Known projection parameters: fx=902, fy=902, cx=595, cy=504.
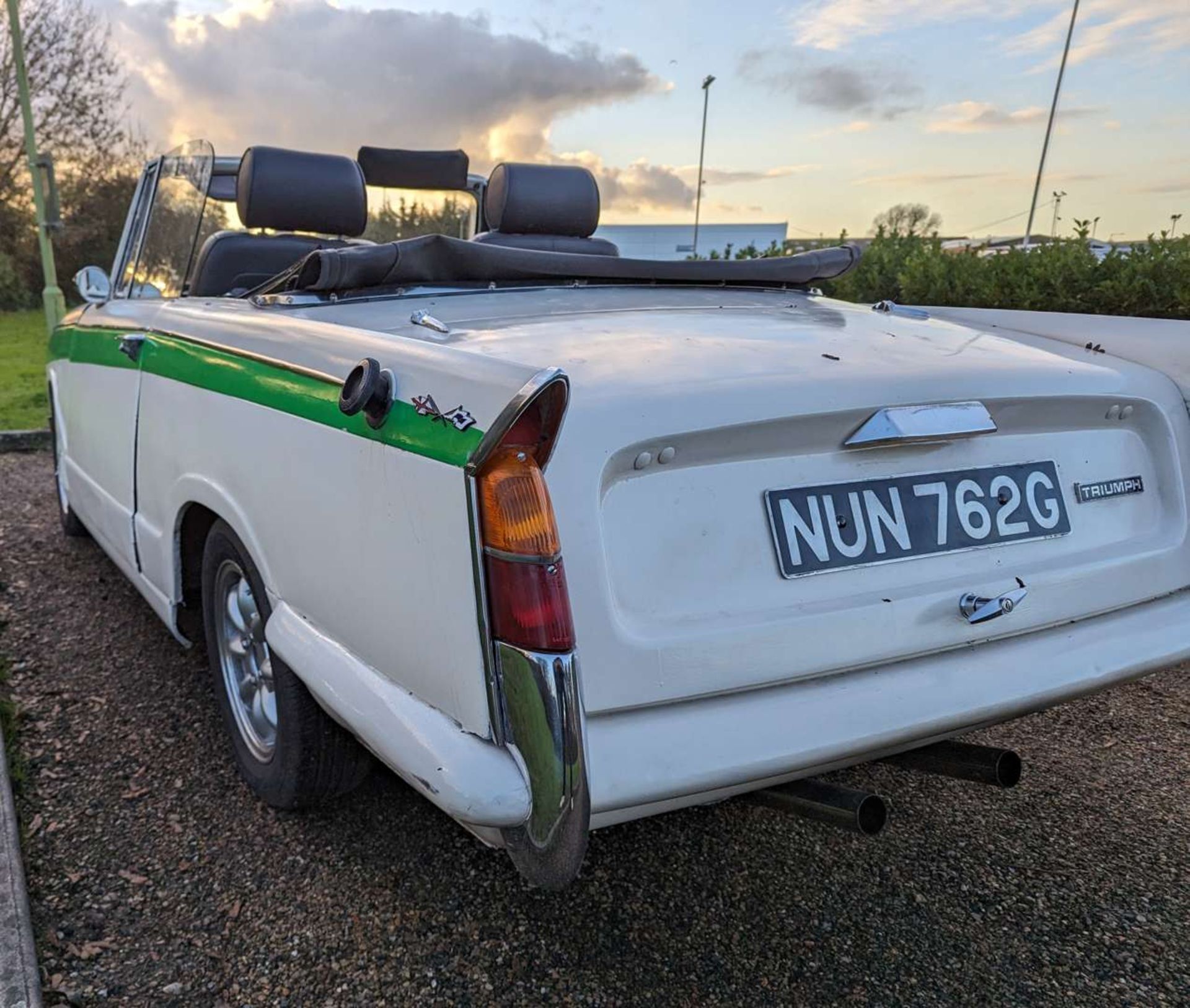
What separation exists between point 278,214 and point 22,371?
37.9ft

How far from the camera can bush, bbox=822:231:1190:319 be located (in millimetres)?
5020

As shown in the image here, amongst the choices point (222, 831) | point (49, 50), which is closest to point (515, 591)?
point (222, 831)

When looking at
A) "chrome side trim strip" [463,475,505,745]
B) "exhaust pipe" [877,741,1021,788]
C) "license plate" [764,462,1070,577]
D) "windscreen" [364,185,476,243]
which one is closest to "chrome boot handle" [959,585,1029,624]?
"license plate" [764,462,1070,577]

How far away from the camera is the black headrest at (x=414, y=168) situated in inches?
163

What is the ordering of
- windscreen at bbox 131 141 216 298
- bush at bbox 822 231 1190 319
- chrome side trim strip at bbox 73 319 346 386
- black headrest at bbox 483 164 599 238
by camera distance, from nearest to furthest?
chrome side trim strip at bbox 73 319 346 386 → windscreen at bbox 131 141 216 298 → black headrest at bbox 483 164 599 238 → bush at bbox 822 231 1190 319

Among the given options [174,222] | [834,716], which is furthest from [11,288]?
[834,716]

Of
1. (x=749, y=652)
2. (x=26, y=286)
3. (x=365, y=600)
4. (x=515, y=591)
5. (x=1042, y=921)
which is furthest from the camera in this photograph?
(x=26, y=286)

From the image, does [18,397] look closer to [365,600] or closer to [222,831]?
[222,831]

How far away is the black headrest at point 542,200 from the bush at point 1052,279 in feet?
6.33

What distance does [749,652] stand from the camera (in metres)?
1.63

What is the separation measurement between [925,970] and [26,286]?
76.9 feet

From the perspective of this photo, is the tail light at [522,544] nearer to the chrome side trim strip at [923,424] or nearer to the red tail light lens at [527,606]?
the red tail light lens at [527,606]

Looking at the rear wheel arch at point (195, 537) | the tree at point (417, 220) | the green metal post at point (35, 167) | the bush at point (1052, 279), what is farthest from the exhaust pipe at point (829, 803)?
the green metal post at point (35, 167)

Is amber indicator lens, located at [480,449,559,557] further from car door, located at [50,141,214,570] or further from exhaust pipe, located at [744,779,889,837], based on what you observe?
car door, located at [50,141,214,570]
